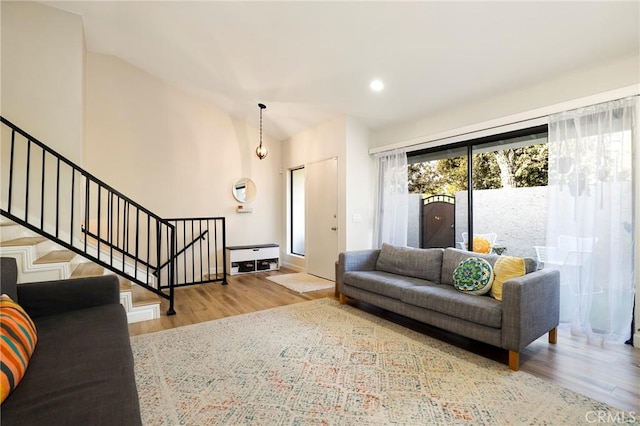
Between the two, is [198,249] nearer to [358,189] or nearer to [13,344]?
[358,189]

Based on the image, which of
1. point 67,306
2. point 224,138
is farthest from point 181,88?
point 67,306

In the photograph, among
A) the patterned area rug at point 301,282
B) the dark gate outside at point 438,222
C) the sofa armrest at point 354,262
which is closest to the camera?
the sofa armrest at point 354,262

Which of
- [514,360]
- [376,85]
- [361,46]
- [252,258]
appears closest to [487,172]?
[376,85]

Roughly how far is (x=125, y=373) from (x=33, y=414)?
1.12 feet

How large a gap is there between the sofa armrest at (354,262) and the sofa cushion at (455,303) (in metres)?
0.94

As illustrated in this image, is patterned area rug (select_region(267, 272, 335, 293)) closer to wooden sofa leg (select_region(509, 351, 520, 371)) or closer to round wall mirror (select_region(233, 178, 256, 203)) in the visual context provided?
round wall mirror (select_region(233, 178, 256, 203))

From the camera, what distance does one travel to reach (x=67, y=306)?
2.23 m

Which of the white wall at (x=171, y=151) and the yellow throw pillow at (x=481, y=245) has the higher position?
the white wall at (x=171, y=151)

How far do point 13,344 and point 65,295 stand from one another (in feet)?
3.27

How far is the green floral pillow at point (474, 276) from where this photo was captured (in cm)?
279

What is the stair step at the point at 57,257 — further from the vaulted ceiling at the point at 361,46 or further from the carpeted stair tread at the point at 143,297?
the vaulted ceiling at the point at 361,46

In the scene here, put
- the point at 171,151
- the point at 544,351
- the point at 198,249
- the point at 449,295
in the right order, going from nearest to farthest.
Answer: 1. the point at 544,351
2. the point at 449,295
3. the point at 171,151
4. the point at 198,249

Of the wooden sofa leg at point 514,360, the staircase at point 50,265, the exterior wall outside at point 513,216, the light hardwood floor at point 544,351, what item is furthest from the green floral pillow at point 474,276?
the staircase at point 50,265

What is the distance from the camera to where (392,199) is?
4746 mm
